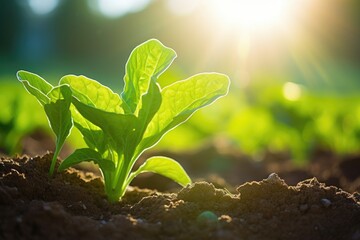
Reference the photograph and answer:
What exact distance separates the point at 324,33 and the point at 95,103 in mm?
16019

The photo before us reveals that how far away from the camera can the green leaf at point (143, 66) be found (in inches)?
89.4

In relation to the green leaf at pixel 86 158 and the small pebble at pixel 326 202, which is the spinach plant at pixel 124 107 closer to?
the green leaf at pixel 86 158

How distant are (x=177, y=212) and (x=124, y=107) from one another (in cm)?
52

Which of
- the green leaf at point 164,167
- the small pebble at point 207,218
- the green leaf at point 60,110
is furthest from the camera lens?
the green leaf at point 164,167

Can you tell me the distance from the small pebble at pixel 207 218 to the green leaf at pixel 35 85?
2.48ft

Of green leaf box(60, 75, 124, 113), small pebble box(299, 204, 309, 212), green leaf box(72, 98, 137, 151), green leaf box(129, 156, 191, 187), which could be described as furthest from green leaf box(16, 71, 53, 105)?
small pebble box(299, 204, 309, 212)

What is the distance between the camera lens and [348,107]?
6496 mm

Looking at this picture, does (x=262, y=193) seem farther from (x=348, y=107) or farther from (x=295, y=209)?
(x=348, y=107)

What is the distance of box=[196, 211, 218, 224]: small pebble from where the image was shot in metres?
1.89

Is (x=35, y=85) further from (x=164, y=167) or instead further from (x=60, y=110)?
(x=164, y=167)

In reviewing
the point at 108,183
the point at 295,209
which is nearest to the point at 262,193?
the point at 295,209

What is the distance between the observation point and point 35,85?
2.29 meters

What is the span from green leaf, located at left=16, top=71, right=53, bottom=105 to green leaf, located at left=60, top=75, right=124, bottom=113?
107 millimetres

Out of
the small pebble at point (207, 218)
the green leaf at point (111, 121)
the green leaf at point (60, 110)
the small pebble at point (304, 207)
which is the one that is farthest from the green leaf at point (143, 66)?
the small pebble at point (304, 207)
